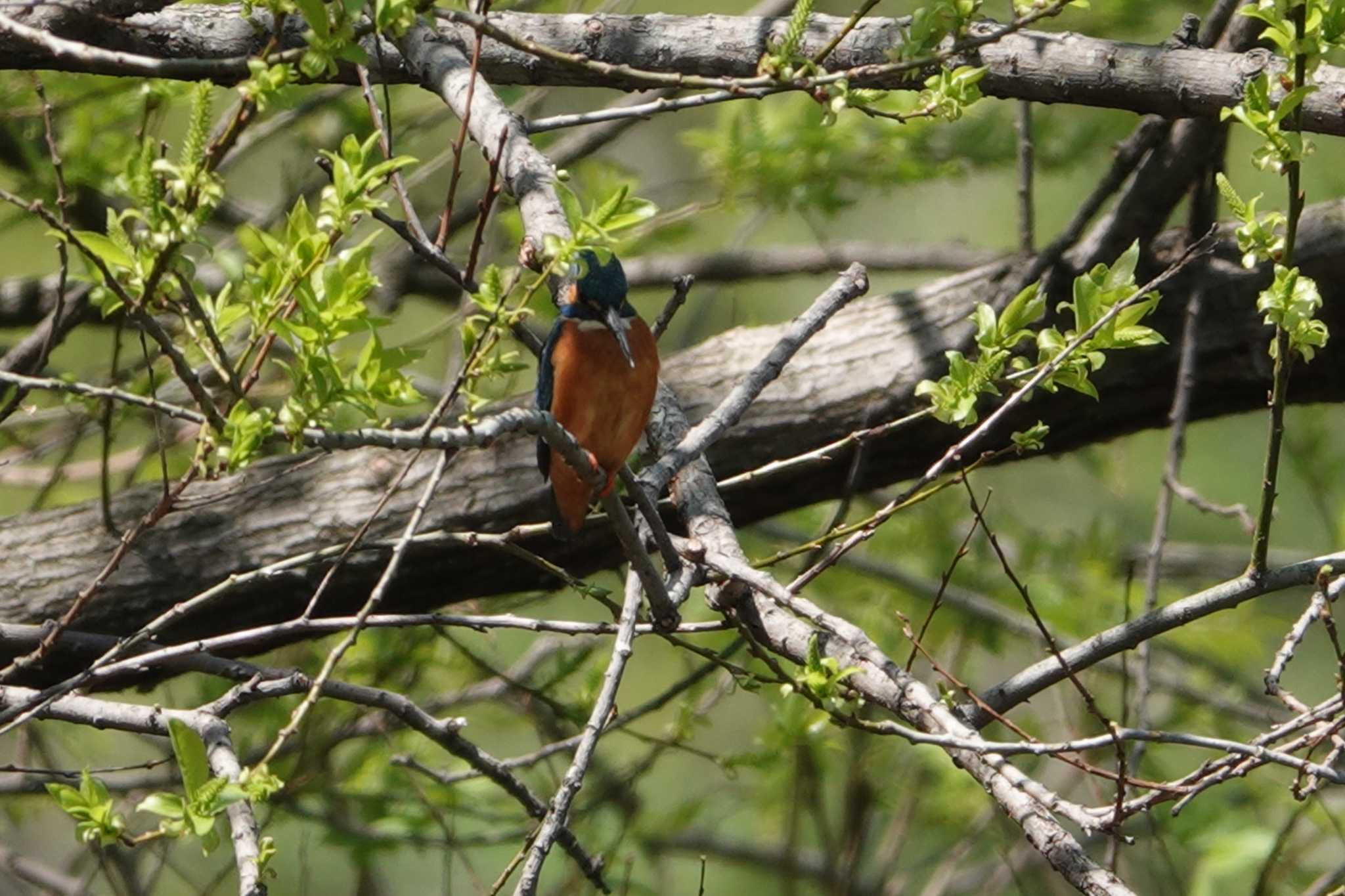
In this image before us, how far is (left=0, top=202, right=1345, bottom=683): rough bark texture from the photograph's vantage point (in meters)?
3.86

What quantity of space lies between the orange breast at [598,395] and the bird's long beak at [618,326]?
31 mm

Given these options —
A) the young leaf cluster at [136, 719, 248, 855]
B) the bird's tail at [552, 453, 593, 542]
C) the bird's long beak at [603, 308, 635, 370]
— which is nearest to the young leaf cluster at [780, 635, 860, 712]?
the young leaf cluster at [136, 719, 248, 855]

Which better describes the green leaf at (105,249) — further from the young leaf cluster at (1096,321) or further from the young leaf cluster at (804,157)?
the young leaf cluster at (804,157)

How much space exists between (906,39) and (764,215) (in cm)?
364

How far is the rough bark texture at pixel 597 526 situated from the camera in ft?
12.7

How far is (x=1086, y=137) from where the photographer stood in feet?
19.3

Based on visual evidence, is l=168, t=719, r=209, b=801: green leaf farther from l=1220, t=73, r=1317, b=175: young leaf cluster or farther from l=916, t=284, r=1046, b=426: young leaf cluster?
l=1220, t=73, r=1317, b=175: young leaf cluster

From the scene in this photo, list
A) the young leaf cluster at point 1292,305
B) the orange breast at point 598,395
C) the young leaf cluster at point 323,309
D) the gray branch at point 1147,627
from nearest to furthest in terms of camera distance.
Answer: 1. the young leaf cluster at point 323,309
2. the young leaf cluster at point 1292,305
3. the gray branch at point 1147,627
4. the orange breast at point 598,395

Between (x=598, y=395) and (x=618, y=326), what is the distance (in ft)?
0.83

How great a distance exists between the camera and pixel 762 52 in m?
3.21

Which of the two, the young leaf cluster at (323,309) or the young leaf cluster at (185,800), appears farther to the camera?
the young leaf cluster at (185,800)

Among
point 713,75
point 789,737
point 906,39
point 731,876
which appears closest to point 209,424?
point 906,39

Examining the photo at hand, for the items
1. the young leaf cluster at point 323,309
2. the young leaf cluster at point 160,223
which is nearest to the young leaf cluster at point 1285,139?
the young leaf cluster at point 323,309

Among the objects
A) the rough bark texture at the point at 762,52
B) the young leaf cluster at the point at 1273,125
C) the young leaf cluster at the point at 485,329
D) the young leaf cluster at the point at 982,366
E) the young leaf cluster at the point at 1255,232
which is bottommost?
the young leaf cluster at the point at 982,366
